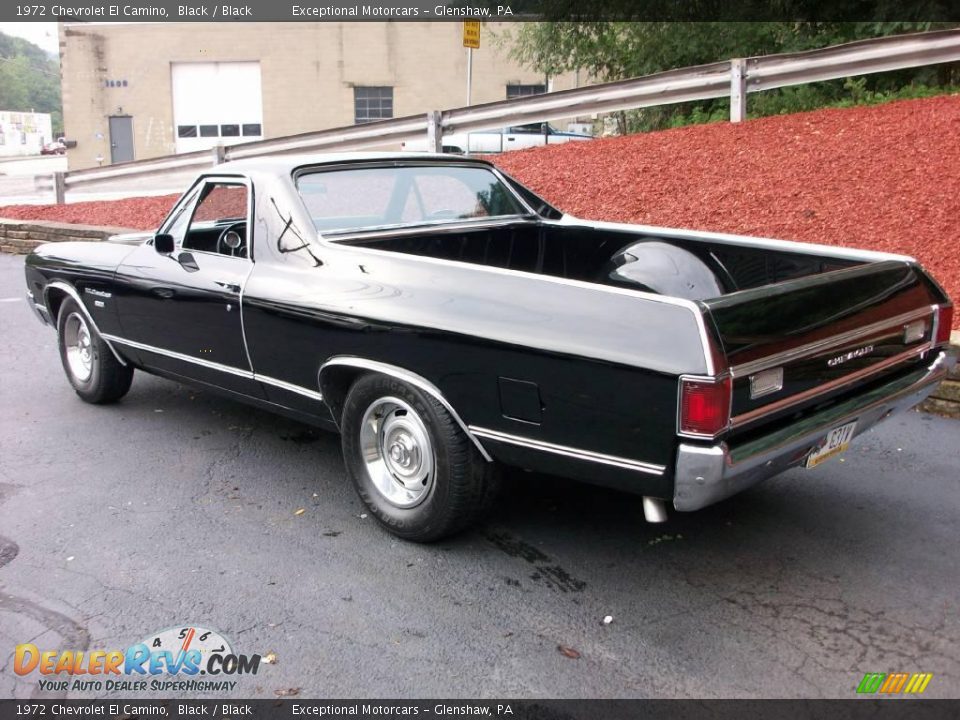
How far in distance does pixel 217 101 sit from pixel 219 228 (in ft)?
95.1

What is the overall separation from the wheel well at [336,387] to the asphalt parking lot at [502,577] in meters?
0.54

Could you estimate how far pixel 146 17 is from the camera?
31922 mm

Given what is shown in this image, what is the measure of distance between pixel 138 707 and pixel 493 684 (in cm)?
114

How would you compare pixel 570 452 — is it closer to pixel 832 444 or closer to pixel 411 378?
pixel 411 378

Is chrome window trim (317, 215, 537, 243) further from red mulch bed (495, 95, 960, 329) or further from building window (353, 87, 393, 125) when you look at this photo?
building window (353, 87, 393, 125)

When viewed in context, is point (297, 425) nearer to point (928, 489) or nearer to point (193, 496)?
point (193, 496)

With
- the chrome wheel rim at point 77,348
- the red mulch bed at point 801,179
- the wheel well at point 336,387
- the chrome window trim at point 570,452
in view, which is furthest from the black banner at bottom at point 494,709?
the red mulch bed at point 801,179

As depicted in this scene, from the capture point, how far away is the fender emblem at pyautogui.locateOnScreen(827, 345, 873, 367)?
338cm

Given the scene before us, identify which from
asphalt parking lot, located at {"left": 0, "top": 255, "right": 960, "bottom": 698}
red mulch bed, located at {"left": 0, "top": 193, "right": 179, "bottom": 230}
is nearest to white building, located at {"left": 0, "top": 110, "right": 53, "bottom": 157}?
red mulch bed, located at {"left": 0, "top": 193, "right": 179, "bottom": 230}

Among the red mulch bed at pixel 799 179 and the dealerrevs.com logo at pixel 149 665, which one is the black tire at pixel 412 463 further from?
the red mulch bed at pixel 799 179

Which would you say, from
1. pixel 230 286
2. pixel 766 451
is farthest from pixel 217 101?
pixel 766 451

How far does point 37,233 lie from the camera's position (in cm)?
1333

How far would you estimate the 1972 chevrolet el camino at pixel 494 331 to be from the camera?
3016mm

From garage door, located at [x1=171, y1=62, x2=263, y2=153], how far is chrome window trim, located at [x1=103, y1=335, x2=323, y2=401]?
2839cm
